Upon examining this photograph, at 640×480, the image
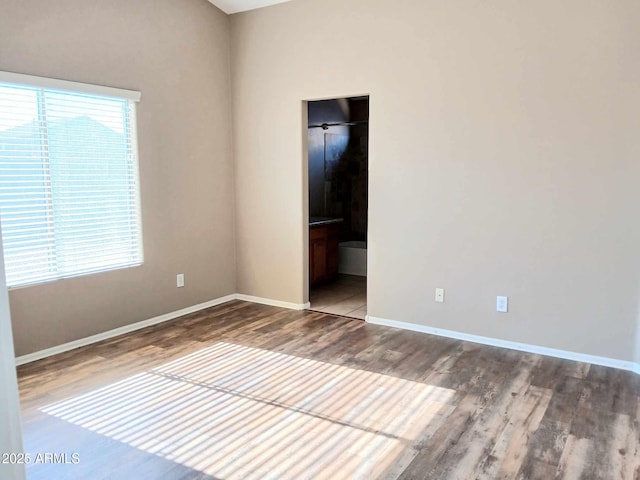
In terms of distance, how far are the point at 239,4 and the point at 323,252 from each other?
273 cm

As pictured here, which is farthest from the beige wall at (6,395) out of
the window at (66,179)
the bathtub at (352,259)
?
the bathtub at (352,259)

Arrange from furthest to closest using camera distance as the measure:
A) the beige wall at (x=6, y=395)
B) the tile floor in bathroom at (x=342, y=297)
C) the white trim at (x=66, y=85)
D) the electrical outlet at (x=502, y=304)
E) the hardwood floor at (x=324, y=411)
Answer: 1. the tile floor in bathroom at (x=342, y=297)
2. the electrical outlet at (x=502, y=304)
3. the white trim at (x=66, y=85)
4. the hardwood floor at (x=324, y=411)
5. the beige wall at (x=6, y=395)

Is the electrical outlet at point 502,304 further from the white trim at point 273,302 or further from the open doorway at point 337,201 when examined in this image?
the white trim at point 273,302

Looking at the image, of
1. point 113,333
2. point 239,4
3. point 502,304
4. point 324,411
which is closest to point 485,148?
point 502,304

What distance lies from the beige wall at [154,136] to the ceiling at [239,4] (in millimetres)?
76

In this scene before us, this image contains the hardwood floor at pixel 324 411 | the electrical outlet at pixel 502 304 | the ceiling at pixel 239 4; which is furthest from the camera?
the ceiling at pixel 239 4

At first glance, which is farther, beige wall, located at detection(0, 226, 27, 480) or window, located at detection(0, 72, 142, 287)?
window, located at detection(0, 72, 142, 287)

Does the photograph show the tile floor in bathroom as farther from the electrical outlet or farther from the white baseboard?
the electrical outlet

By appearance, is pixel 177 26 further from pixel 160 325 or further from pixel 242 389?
pixel 242 389

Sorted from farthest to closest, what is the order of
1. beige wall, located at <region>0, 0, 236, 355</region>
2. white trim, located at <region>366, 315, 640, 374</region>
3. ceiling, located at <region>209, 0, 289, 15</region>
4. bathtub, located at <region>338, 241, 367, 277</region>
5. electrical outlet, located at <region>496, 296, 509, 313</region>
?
bathtub, located at <region>338, 241, 367, 277</region>, ceiling, located at <region>209, 0, 289, 15</region>, electrical outlet, located at <region>496, 296, 509, 313</region>, beige wall, located at <region>0, 0, 236, 355</region>, white trim, located at <region>366, 315, 640, 374</region>

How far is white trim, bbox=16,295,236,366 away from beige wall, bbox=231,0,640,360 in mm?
997

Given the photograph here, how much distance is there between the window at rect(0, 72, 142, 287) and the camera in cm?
328

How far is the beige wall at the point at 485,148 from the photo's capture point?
10.5 feet

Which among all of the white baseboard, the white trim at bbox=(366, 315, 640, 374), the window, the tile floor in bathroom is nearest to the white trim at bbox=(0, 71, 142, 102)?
the window
